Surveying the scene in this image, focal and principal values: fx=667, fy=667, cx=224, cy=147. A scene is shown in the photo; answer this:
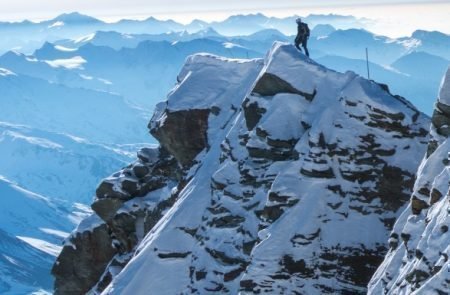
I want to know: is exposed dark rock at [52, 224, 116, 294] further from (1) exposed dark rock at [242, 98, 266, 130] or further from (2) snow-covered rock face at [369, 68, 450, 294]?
(2) snow-covered rock face at [369, 68, 450, 294]

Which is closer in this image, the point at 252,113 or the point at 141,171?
the point at 252,113

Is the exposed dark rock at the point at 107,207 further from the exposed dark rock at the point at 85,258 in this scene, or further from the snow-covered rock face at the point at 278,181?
the snow-covered rock face at the point at 278,181

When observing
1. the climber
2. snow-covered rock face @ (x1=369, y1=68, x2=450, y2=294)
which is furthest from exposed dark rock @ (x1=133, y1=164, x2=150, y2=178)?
snow-covered rock face @ (x1=369, y1=68, x2=450, y2=294)

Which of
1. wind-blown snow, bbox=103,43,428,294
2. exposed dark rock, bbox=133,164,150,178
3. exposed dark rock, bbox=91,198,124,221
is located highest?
wind-blown snow, bbox=103,43,428,294

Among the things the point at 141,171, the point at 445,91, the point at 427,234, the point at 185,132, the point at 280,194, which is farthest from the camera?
the point at 141,171

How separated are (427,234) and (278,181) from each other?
18.0m

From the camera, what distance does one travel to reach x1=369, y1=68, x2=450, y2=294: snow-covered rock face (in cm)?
3306

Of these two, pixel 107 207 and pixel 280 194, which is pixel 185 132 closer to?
pixel 107 207

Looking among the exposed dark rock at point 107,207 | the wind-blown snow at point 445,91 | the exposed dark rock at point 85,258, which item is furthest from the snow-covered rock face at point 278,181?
the exposed dark rock at point 85,258

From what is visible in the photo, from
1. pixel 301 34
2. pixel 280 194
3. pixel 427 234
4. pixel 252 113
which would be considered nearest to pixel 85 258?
pixel 252 113

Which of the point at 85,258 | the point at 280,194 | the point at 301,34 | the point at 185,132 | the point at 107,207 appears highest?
the point at 301,34

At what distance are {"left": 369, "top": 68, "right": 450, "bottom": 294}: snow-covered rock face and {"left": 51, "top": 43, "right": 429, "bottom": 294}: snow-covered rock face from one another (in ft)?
26.0

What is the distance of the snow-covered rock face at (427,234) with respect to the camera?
108 feet

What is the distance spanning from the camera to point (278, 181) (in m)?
51.5
